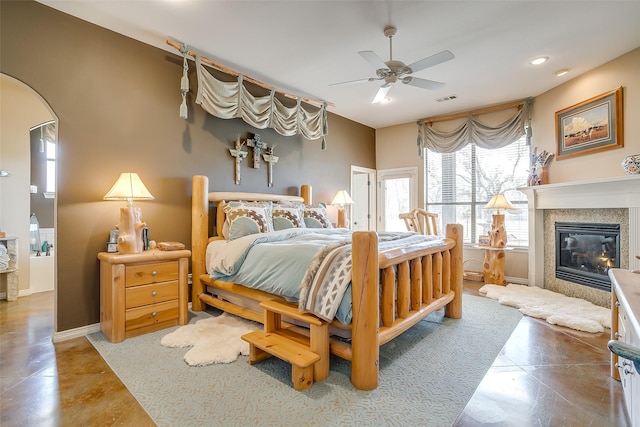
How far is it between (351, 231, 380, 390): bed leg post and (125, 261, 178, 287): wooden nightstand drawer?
1.82 m

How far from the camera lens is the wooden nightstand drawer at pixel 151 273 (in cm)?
256

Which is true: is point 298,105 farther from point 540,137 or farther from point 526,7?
point 540,137

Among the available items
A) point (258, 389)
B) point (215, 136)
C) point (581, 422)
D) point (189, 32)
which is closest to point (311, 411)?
point (258, 389)

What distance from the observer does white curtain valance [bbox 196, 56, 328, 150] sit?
130 inches

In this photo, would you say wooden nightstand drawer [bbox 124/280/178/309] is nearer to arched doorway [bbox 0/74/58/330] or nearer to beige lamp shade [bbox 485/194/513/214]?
arched doorway [bbox 0/74/58/330]

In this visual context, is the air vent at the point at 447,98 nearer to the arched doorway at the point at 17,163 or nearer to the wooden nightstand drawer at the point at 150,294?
the wooden nightstand drawer at the point at 150,294

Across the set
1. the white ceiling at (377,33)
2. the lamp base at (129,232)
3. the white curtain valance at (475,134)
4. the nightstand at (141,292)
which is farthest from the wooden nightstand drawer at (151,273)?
the white curtain valance at (475,134)

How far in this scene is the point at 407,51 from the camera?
10.5 ft

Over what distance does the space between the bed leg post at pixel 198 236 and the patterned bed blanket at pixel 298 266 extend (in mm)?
123

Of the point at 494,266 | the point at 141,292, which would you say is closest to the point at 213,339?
the point at 141,292

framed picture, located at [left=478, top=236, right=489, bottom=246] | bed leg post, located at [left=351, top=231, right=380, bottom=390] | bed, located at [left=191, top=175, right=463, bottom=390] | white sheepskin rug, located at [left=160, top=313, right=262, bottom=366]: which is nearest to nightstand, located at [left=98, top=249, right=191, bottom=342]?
white sheepskin rug, located at [left=160, top=313, right=262, bottom=366]

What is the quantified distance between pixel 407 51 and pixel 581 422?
10.7ft

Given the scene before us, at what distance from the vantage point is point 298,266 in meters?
2.24

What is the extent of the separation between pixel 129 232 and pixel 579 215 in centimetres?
507
